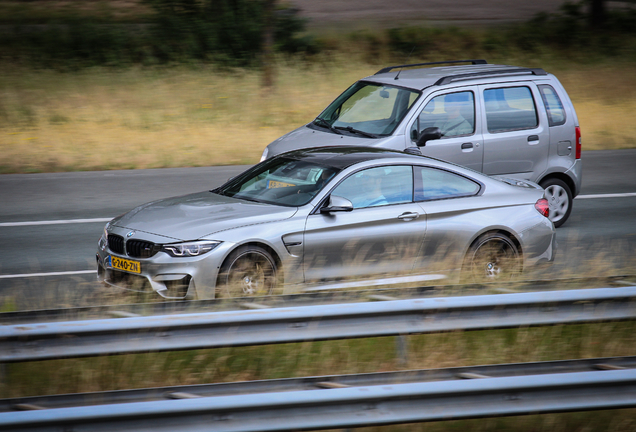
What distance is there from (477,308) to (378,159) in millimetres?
3252

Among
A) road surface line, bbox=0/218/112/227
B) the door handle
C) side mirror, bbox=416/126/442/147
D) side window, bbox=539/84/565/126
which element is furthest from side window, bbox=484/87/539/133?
road surface line, bbox=0/218/112/227

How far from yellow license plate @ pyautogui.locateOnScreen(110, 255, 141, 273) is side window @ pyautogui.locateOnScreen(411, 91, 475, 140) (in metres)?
4.89

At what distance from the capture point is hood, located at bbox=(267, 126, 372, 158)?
10180mm

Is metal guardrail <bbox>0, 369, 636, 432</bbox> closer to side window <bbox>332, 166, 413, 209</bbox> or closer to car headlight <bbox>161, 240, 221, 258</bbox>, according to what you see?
car headlight <bbox>161, 240, 221, 258</bbox>

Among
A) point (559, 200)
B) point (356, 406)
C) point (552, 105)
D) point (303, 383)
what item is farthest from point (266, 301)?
point (552, 105)

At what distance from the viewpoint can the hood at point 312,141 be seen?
10.2 metres

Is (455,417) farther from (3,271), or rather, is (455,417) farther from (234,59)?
(234,59)

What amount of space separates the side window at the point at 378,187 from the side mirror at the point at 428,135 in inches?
105

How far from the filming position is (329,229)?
6.96m

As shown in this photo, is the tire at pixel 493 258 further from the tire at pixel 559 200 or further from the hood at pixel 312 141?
the tire at pixel 559 200

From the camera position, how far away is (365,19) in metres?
33.8

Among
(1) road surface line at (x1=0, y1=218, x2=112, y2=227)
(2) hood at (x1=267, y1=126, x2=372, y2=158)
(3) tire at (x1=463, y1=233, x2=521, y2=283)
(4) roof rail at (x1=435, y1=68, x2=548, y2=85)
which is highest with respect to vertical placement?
(4) roof rail at (x1=435, y1=68, x2=548, y2=85)

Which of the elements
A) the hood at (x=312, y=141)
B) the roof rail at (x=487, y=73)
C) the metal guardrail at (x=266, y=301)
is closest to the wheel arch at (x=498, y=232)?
the metal guardrail at (x=266, y=301)

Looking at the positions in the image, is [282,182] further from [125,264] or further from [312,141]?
[312,141]
